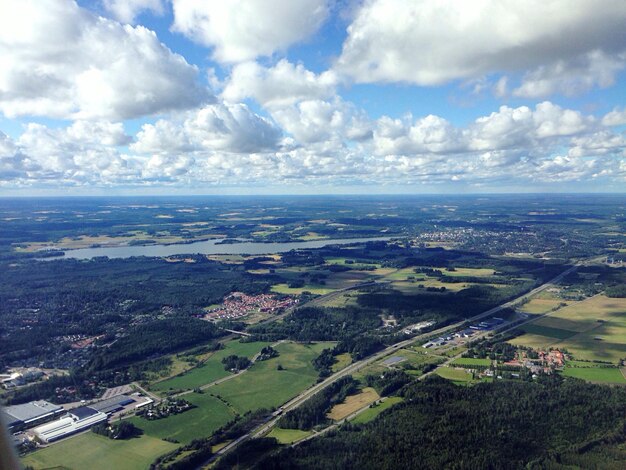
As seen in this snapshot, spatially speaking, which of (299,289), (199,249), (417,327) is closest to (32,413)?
(417,327)

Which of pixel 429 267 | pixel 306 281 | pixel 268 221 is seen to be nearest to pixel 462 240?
pixel 429 267

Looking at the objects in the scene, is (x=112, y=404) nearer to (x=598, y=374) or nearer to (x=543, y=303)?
(x=598, y=374)

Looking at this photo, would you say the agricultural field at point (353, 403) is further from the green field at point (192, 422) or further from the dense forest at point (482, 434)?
the green field at point (192, 422)

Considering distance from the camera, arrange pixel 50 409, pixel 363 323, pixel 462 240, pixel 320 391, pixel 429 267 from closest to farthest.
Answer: pixel 50 409 → pixel 320 391 → pixel 363 323 → pixel 429 267 → pixel 462 240

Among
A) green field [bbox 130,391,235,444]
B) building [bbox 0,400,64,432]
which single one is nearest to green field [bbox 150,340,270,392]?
green field [bbox 130,391,235,444]

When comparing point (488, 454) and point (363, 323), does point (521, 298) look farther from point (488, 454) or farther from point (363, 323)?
point (488, 454)

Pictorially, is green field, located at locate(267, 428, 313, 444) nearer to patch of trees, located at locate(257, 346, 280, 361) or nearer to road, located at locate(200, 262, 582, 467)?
road, located at locate(200, 262, 582, 467)

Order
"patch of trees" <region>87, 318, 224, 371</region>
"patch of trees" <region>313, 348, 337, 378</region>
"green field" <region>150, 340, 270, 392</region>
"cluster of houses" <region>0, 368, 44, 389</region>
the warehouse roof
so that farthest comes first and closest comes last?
"patch of trees" <region>87, 318, 224, 371</region>
"patch of trees" <region>313, 348, 337, 378</region>
"cluster of houses" <region>0, 368, 44, 389</region>
"green field" <region>150, 340, 270, 392</region>
the warehouse roof
